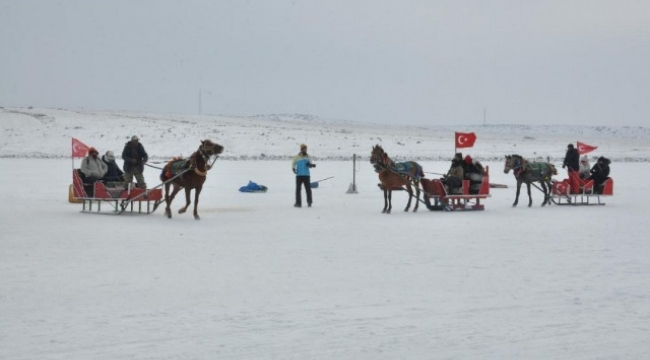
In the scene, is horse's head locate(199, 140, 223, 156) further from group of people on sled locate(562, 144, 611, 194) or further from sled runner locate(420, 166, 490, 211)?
group of people on sled locate(562, 144, 611, 194)

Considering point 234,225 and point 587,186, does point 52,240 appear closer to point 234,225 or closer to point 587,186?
point 234,225

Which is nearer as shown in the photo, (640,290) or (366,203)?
(640,290)

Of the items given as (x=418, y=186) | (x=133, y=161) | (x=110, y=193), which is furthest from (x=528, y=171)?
(x=110, y=193)

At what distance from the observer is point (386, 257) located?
1313cm

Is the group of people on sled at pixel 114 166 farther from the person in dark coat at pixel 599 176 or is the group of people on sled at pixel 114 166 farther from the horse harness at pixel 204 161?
the person in dark coat at pixel 599 176

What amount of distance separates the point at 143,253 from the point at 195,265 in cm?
154

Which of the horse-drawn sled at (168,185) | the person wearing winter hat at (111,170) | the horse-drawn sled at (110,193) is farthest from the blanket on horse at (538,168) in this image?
the person wearing winter hat at (111,170)

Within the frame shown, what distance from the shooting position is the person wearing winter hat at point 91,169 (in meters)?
20.7

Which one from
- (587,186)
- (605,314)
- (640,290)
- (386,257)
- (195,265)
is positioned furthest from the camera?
(587,186)

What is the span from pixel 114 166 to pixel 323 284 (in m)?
12.5

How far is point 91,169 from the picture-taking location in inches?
822

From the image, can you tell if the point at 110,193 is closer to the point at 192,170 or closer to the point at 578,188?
the point at 192,170

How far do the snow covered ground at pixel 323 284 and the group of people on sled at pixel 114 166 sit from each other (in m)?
0.96

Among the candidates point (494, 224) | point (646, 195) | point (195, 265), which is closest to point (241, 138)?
point (646, 195)
